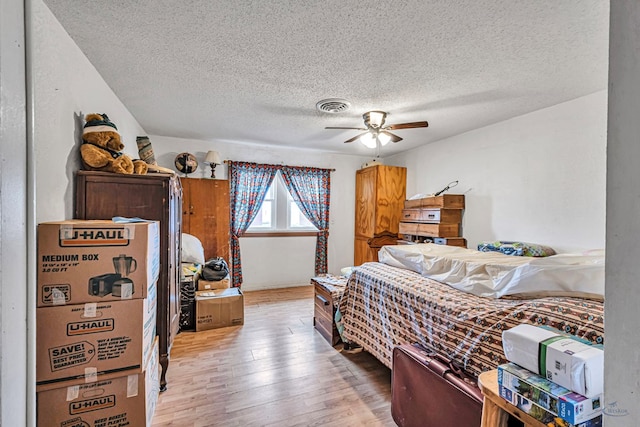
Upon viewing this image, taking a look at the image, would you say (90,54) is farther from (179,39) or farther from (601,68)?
(601,68)

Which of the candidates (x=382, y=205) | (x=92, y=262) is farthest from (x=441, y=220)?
(x=92, y=262)

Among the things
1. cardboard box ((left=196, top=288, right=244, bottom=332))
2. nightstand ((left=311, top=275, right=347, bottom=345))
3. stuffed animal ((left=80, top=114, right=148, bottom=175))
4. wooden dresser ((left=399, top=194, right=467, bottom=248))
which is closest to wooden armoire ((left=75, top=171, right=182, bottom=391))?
stuffed animal ((left=80, top=114, right=148, bottom=175))

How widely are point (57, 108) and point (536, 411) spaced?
2.56 m

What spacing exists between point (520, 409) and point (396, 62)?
6.60ft

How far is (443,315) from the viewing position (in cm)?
166

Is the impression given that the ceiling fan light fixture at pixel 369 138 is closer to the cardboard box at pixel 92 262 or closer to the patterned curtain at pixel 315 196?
the patterned curtain at pixel 315 196

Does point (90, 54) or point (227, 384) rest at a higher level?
point (90, 54)

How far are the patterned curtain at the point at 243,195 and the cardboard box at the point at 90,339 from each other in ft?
9.79

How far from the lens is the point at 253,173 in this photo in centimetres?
455

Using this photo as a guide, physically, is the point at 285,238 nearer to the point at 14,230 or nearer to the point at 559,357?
the point at 14,230

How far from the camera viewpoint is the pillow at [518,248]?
9.04 ft

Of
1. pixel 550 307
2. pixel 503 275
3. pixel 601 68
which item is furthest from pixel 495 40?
→ pixel 550 307

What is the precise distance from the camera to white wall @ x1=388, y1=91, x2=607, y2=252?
2.50 metres

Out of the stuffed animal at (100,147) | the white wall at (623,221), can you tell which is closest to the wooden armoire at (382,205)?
the stuffed animal at (100,147)
